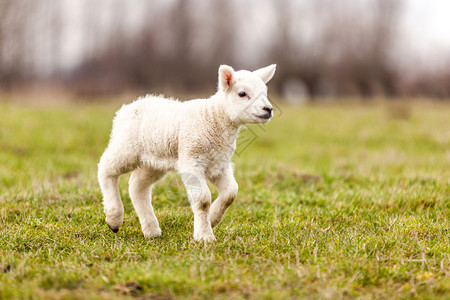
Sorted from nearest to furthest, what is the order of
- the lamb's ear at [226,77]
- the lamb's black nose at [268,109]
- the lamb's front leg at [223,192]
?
1. the lamb's black nose at [268,109]
2. the lamb's ear at [226,77]
3. the lamb's front leg at [223,192]

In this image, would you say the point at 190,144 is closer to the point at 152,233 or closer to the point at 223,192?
the point at 223,192

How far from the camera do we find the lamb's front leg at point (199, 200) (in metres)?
4.43

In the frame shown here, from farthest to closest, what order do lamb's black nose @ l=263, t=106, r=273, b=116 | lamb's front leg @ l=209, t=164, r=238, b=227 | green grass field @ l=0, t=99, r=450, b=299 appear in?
1. lamb's front leg @ l=209, t=164, r=238, b=227
2. lamb's black nose @ l=263, t=106, r=273, b=116
3. green grass field @ l=0, t=99, r=450, b=299

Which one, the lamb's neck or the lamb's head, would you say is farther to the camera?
the lamb's neck

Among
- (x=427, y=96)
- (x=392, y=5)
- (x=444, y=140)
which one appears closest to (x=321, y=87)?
(x=392, y=5)

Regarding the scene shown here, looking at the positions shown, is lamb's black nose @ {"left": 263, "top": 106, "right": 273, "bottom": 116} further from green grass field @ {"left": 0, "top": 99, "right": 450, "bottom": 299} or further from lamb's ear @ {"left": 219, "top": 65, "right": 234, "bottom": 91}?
green grass field @ {"left": 0, "top": 99, "right": 450, "bottom": 299}

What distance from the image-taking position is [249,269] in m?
3.83

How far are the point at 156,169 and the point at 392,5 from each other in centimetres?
3167

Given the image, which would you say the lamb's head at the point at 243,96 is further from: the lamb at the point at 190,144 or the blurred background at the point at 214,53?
the blurred background at the point at 214,53

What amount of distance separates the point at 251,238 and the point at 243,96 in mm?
1335

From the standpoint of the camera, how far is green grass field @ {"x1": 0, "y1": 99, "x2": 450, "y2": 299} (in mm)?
3494

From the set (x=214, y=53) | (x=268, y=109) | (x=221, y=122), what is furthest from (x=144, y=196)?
(x=214, y=53)

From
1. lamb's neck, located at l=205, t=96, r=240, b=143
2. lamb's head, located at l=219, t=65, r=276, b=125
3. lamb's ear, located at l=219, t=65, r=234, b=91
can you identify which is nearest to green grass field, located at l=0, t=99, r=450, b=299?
lamb's neck, located at l=205, t=96, r=240, b=143

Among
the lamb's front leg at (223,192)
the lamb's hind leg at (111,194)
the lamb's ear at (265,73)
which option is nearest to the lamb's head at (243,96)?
the lamb's ear at (265,73)
